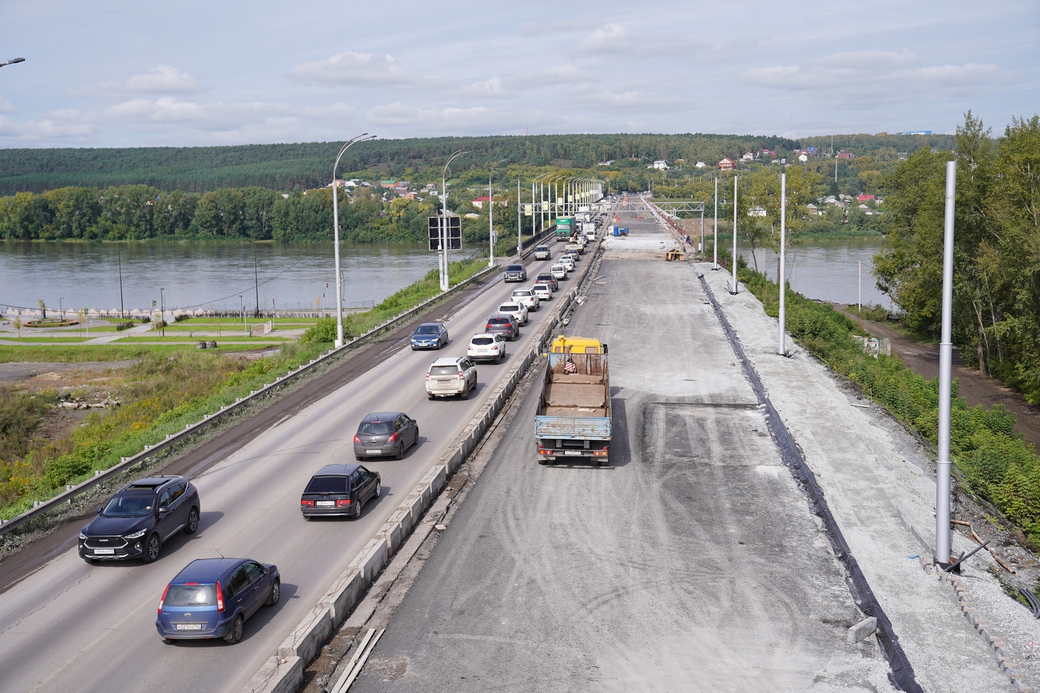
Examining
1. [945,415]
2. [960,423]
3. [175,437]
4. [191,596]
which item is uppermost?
[945,415]

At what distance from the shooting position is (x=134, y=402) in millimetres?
55812

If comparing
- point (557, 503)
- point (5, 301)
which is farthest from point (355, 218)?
point (557, 503)

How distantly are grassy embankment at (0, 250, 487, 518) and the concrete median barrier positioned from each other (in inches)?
391

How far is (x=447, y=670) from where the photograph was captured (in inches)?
575

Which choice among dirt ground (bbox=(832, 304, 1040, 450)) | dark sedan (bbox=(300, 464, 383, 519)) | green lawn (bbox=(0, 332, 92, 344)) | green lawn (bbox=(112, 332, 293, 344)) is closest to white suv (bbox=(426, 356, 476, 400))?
dark sedan (bbox=(300, 464, 383, 519))

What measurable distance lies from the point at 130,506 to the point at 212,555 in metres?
1.98

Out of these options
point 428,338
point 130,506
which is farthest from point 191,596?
point 428,338

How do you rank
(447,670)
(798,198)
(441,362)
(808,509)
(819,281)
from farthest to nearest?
1. (819,281)
2. (798,198)
3. (441,362)
4. (808,509)
5. (447,670)

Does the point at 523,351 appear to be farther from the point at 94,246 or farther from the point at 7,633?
the point at 94,246

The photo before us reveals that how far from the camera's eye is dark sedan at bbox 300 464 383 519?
21328 mm

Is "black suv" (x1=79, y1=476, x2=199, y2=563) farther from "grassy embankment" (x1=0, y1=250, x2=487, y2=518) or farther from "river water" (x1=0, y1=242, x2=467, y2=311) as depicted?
"river water" (x1=0, y1=242, x2=467, y2=311)

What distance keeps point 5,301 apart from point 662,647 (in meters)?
125

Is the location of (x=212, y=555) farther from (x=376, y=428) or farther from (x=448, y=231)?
(x=448, y=231)

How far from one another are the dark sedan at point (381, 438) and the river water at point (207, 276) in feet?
240
